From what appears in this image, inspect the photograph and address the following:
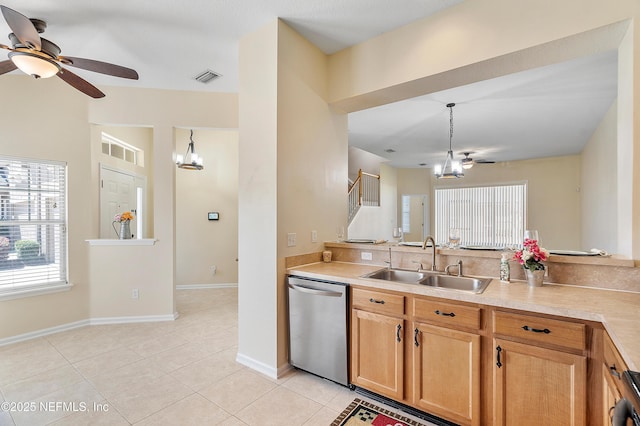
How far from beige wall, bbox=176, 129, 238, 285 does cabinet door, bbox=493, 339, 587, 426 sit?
480 cm

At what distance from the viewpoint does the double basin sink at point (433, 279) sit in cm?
227

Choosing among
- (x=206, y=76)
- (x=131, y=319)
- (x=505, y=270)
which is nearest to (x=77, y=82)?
(x=206, y=76)

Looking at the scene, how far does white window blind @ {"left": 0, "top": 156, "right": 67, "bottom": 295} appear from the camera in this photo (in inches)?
130

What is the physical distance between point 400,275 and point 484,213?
7472 millimetres

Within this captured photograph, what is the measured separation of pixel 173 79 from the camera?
3.68 meters

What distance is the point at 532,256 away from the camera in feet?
6.65

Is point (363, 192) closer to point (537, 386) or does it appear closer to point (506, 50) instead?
point (506, 50)

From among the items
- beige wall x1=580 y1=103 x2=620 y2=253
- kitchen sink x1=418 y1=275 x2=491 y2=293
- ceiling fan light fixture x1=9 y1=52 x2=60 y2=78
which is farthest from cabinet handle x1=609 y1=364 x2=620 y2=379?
ceiling fan light fixture x1=9 y1=52 x2=60 y2=78

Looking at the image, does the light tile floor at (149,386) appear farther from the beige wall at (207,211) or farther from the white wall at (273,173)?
the beige wall at (207,211)

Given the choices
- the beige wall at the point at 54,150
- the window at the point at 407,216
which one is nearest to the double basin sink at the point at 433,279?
the beige wall at the point at 54,150

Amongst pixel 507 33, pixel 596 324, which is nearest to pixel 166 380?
pixel 596 324

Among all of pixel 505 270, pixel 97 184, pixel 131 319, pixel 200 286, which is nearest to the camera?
pixel 505 270

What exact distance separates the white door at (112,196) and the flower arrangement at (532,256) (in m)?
5.01

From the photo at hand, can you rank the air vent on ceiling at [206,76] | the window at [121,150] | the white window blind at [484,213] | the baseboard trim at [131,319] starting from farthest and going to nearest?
1. the white window blind at [484,213]
2. the window at [121,150]
3. the baseboard trim at [131,319]
4. the air vent on ceiling at [206,76]
